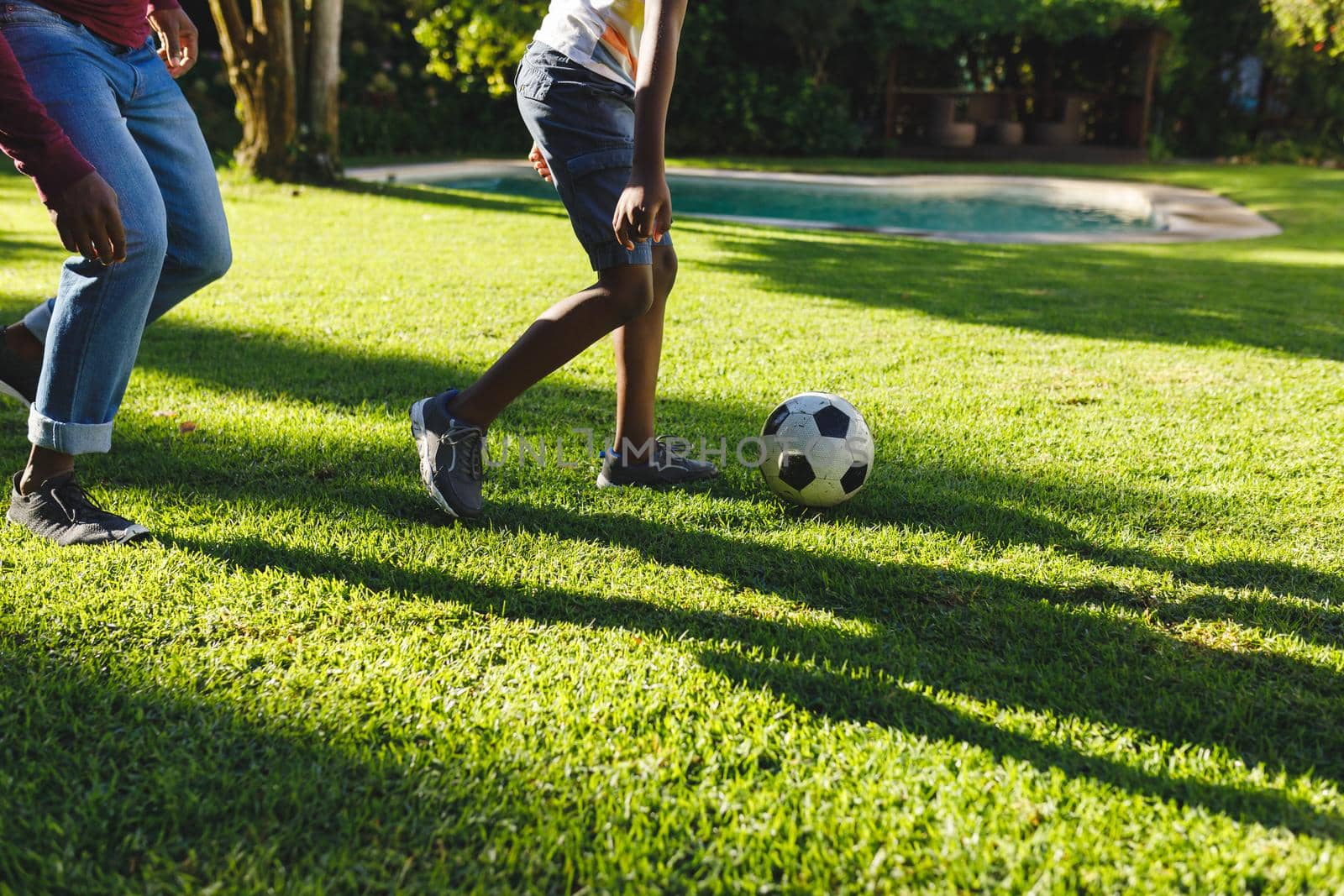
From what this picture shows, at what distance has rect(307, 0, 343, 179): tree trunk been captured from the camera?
11.8 m

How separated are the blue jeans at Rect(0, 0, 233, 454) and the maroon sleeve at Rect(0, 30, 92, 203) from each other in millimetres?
137

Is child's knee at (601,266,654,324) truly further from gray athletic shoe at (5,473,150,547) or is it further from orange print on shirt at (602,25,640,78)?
gray athletic shoe at (5,473,150,547)

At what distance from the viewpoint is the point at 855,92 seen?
25.6 meters

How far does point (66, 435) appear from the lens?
2426 millimetres

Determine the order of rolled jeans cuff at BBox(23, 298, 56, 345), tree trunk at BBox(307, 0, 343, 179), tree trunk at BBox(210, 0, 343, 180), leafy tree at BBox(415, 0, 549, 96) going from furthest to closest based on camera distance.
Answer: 1. leafy tree at BBox(415, 0, 549, 96)
2. tree trunk at BBox(307, 0, 343, 179)
3. tree trunk at BBox(210, 0, 343, 180)
4. rolled jeans cuff at BBox(23, 298, 56, 345)

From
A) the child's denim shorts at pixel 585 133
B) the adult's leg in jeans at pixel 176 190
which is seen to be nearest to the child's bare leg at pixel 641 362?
the child's denim shorts at pixel 585 133

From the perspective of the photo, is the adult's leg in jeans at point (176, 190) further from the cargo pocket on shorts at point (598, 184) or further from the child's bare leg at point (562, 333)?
the cargo pocket on shorts at point (598, 184)

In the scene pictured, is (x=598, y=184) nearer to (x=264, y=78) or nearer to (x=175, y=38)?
(x=175, y=38)

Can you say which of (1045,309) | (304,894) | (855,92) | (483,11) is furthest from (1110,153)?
(304,894)

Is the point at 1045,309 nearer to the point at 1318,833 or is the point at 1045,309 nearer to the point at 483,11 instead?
the point at 1318,833

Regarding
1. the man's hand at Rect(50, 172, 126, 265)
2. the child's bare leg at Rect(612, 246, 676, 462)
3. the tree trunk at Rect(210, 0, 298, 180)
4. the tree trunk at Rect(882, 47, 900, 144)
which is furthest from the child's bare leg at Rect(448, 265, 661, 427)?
the tree trunk at Rect(882, 47, 900, 144)

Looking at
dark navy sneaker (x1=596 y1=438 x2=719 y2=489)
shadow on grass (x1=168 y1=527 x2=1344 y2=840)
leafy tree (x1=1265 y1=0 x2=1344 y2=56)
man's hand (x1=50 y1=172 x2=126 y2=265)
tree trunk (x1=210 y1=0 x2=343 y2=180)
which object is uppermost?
leafy tree (x1=1265 y1=0 x2=1344 y2=56)

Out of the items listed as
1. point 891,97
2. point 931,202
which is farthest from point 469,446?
point 891,97

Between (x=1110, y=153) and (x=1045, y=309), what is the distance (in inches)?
814
